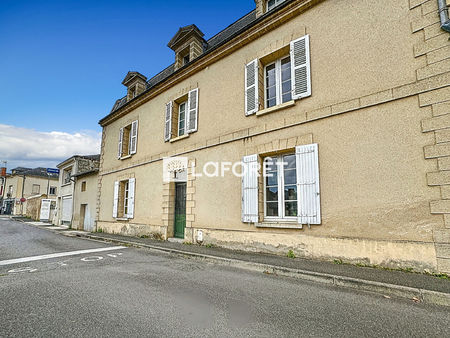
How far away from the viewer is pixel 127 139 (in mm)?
12109

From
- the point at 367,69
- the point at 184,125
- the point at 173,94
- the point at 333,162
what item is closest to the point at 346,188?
the point at 333,162

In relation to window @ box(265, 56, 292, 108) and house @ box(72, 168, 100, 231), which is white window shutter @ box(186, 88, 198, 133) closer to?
window @ box(265, 56, 292, 108)

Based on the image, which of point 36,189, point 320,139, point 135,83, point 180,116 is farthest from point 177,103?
point 36,189

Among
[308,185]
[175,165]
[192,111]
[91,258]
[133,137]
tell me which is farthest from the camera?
[133,137]

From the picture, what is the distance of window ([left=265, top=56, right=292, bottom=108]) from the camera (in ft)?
20.6

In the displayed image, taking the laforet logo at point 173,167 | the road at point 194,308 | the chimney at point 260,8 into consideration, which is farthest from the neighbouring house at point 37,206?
the chimney at point 260,8

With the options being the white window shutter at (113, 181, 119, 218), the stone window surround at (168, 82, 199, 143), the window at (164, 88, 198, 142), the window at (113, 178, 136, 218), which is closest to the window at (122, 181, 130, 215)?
the window at (113, 178, 136, 218)

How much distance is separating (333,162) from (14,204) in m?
45.3

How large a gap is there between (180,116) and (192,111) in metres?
1.33

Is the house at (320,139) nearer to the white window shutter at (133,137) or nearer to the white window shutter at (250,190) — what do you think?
the white window shutter at (250,190)

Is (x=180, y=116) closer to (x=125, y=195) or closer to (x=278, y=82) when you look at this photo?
(x=278, y=82)

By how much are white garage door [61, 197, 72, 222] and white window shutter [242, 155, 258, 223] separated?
14.8m

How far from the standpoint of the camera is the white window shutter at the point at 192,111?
8211 millimetres

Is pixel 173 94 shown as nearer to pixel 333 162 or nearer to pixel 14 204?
pixel 333 162
